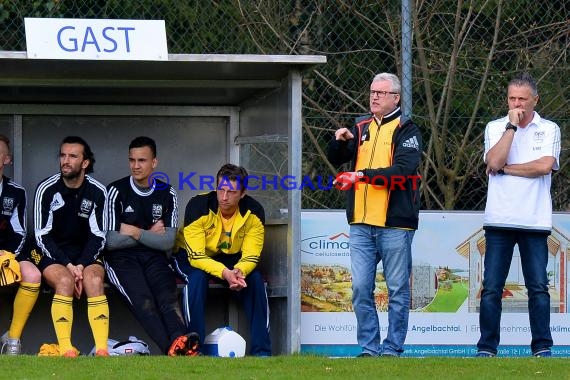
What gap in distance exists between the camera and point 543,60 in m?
10.5

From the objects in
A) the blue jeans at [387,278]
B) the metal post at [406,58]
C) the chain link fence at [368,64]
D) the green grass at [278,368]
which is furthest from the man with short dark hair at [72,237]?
the metal post at [406,58]

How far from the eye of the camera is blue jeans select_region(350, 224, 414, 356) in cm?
824

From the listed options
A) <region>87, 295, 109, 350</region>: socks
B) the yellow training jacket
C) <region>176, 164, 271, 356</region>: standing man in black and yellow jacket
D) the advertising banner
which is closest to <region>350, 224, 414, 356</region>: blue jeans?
<region>176, 164, 271, 356</region>: standing man in black and yellow jacket

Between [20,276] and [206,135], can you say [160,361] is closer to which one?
[20,276]

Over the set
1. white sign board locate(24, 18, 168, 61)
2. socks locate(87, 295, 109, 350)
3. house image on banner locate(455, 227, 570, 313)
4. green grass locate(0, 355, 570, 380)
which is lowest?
green grass locate(0, 355, 570, 380)

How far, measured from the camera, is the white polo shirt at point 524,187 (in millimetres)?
8477

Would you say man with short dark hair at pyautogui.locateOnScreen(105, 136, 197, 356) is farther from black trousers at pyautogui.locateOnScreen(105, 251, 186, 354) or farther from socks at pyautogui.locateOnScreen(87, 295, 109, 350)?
socks at pyautogui.locateOnScreen(87, 295, 109, 350)

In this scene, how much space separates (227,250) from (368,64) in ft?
6.83

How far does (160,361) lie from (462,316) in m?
2.89

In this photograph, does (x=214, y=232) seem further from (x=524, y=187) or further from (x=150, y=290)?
(x=524, y=187)

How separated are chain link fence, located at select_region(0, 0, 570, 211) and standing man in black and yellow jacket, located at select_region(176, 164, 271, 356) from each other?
101 cm

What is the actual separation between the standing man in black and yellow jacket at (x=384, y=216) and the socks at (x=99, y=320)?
171 centimetres

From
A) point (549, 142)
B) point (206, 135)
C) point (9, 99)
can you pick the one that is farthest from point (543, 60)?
point (9, 99)

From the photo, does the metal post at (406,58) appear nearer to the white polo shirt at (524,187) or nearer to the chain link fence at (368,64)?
the chain link fence at (368,64)
